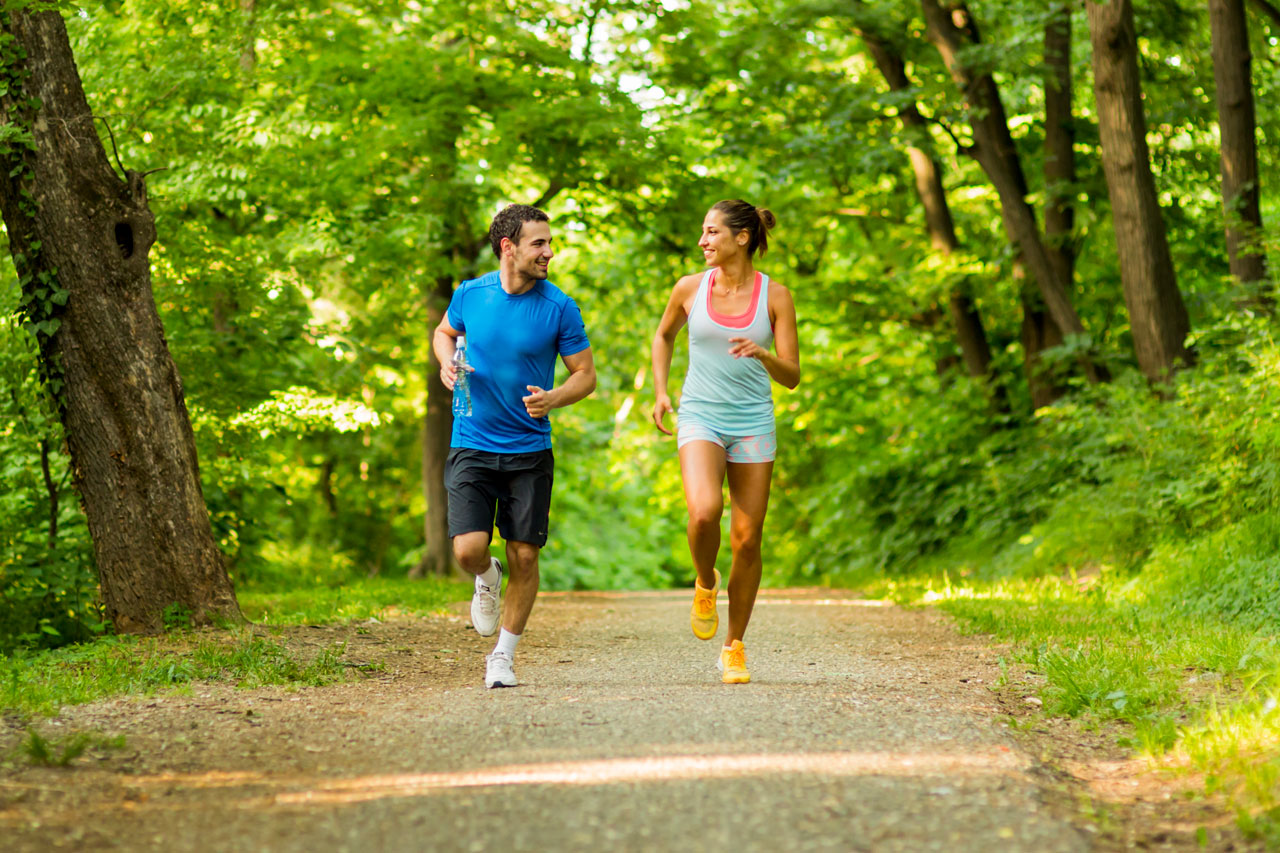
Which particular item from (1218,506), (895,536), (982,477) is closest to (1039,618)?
(1218,506)

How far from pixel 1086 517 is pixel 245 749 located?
8670 millimetres

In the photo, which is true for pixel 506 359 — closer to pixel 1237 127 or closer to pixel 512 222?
pixel 512 222

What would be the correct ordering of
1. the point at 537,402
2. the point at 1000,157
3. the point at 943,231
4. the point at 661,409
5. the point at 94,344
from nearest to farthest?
the point at 537,402
the point at 661,409
the point at 94,344
the point at 1000,157
the point at 943,231

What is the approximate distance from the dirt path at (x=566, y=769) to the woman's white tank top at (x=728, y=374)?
4.14ft

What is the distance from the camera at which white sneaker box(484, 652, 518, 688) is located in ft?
19.3

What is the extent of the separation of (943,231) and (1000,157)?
5.24 feet

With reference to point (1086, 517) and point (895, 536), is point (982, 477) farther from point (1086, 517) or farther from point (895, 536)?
point (1086, 517)

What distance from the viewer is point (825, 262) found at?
20.2 metres

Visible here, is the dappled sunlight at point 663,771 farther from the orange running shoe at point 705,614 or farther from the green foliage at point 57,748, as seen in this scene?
the orange running shoe at point 705,614

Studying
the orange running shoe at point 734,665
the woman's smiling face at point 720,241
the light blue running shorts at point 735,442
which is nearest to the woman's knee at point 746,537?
the light blue running shorts at point 735,442

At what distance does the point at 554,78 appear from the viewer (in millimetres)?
14484

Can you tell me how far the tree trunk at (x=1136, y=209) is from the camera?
11.4 meters

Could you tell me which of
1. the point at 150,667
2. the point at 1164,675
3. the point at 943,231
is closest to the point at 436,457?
the point at 943,231

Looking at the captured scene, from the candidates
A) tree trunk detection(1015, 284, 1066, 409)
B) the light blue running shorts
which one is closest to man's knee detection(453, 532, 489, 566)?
the light blue running shorts
